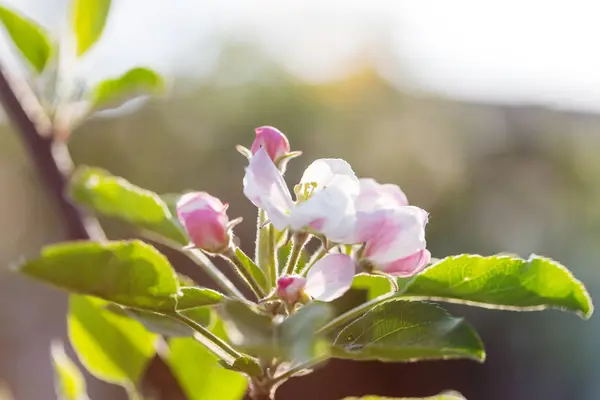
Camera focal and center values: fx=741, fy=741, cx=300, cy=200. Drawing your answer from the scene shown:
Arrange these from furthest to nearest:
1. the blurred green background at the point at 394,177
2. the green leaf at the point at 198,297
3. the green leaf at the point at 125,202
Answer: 1. the blurred green background at the point at 394,177
2. the green leaf at the point at 125,202
3. the green leaf at the point at 198,297

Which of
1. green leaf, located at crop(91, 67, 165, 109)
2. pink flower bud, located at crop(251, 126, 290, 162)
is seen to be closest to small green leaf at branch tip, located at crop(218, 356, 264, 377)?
pink flower bud, located at crop(251, 126, 290, 162)

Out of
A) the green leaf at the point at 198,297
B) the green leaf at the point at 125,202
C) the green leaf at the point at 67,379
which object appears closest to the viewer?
the green leaf at the point at 198,297

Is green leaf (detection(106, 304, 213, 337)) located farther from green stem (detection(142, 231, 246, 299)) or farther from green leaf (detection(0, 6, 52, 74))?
green leaf (detection(0, 6, 52, 74))

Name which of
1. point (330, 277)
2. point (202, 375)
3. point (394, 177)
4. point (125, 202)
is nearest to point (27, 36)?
point (125, 202)

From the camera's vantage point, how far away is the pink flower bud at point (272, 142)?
1.56ft

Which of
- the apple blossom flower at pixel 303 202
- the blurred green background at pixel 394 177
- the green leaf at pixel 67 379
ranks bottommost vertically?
the blurred green background at pixel 394 177

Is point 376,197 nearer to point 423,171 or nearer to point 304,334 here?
point 304,334

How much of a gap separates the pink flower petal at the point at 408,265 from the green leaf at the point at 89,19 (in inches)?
17.8

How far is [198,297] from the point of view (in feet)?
1.39

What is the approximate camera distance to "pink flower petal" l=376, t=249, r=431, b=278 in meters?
0.44

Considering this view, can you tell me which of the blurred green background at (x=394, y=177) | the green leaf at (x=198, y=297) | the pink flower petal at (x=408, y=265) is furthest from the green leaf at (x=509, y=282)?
the blurred green background at (x=394, y=177)

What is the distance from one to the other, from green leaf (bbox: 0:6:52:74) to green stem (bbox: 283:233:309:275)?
449 mm

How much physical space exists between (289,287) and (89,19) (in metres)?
0.48

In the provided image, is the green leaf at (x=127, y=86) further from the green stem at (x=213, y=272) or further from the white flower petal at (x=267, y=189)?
the white flower petal at (x=267, y=189)
